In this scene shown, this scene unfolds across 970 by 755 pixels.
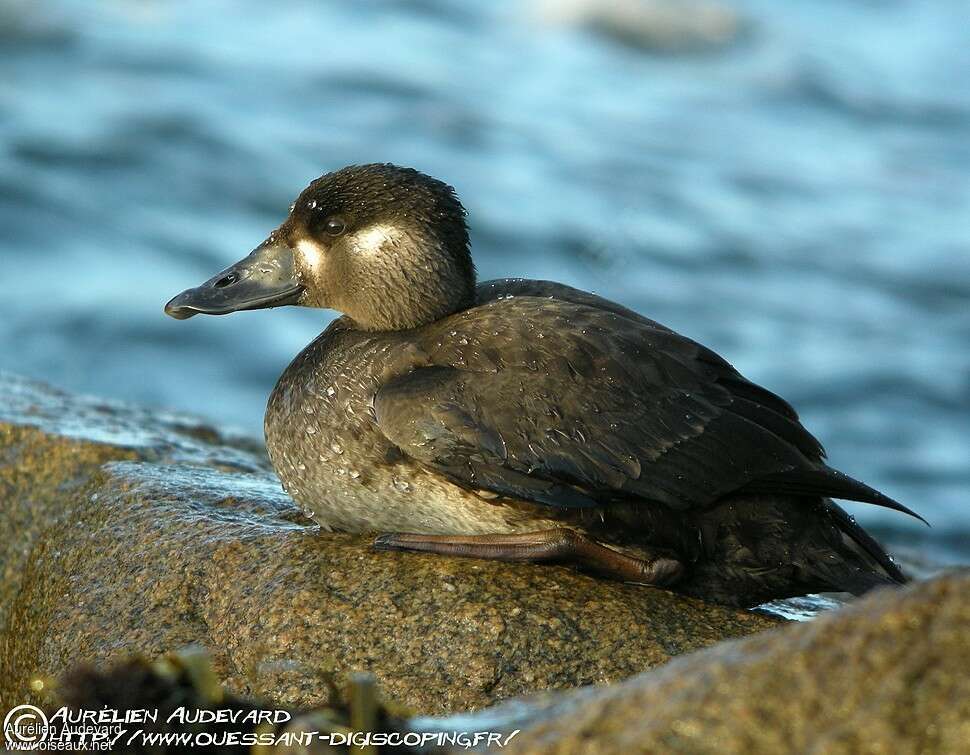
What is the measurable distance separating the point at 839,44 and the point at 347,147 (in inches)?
270

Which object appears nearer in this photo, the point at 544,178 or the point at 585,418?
the point at 585,418

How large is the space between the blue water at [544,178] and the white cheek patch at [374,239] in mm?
3568

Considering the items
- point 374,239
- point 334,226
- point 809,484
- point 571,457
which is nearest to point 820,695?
point 571,457

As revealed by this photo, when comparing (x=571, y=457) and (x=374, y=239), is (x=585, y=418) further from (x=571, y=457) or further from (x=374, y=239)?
(x=374, y=239)

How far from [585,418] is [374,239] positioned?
3.53 ft

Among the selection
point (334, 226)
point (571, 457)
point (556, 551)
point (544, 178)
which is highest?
point (544, 178)

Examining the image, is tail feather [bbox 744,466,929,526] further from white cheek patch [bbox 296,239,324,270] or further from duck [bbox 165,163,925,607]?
white cheek patch [bbox 296,239,324,270]

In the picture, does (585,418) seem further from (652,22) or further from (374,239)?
(652,22)

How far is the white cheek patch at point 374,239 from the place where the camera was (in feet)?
16.3

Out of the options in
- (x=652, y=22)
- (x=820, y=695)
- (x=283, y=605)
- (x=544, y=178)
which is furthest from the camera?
(x=652, y=22)

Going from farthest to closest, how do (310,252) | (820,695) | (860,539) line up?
(310,252) < (860,539) < (820,695)

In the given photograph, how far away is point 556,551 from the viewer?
14.3ft

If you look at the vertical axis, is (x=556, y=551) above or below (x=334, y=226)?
below

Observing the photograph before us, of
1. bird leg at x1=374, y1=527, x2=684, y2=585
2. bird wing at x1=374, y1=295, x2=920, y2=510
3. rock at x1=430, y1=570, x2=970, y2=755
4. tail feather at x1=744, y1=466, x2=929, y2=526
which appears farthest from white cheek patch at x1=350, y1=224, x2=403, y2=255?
rock at x1=430, y1=570, x2=970, y2=755
